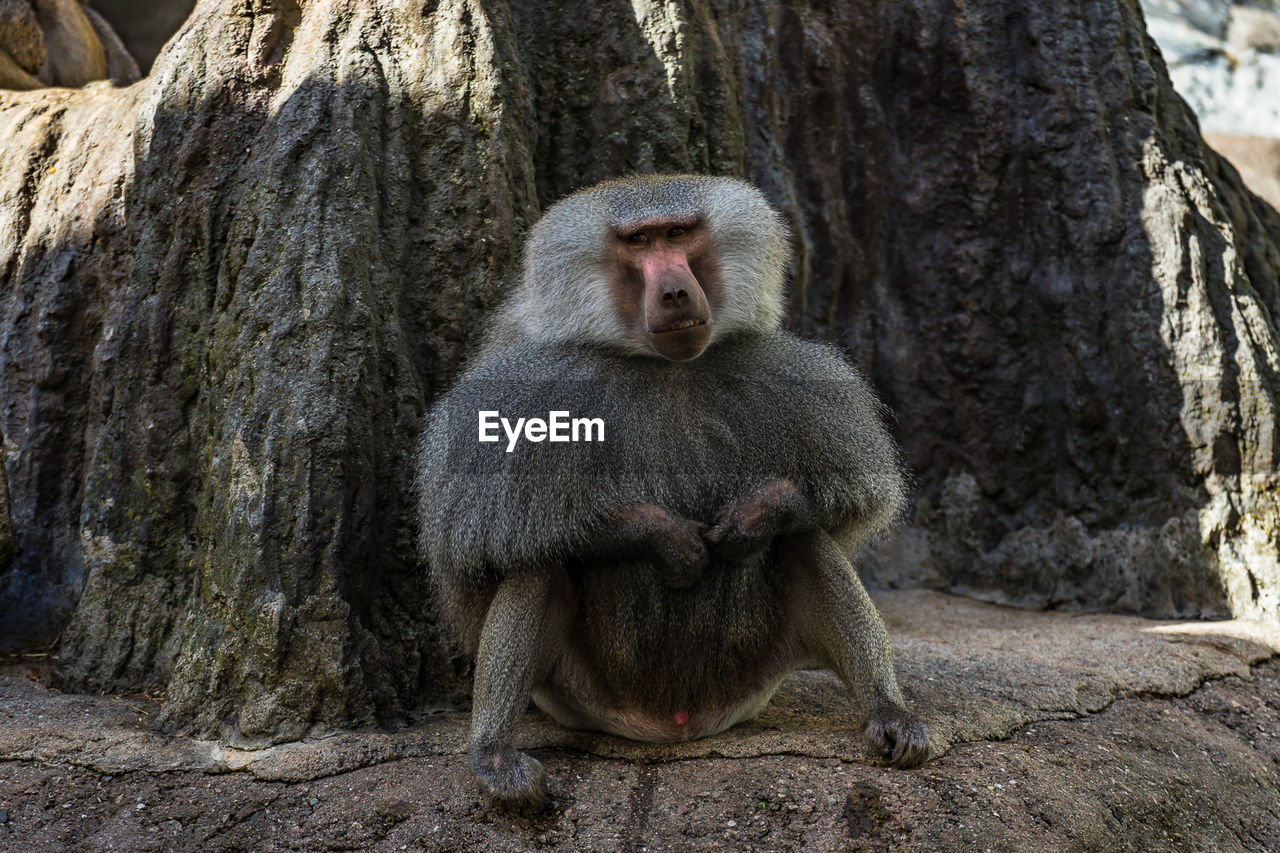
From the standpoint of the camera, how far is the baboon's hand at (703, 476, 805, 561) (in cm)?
281

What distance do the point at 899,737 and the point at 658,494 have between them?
882 millimetres

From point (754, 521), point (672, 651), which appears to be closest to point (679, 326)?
point (754, 521)

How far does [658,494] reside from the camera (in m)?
2.87

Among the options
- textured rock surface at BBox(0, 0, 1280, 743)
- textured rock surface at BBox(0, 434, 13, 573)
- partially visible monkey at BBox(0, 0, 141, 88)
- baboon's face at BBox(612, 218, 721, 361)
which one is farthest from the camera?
partially visible monkey at BBox(0, 0, 141, 88)

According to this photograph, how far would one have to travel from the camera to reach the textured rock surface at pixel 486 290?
129 inches

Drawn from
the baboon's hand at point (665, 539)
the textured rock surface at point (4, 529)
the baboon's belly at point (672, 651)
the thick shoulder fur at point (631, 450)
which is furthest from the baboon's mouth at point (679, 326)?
the textured rock surface at point (4, 529)

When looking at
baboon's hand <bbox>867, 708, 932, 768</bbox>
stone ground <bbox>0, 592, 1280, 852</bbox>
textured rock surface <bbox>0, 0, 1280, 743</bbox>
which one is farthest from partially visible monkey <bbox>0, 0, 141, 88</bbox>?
baboon's hand <bbox>867, 708, 932, 768</bbox>

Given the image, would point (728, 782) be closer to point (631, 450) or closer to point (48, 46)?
point (631, 450)

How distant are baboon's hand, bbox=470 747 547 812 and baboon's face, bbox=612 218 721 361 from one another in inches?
43.4

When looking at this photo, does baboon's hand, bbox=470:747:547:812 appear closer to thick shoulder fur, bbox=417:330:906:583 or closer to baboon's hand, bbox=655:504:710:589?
thick shoulder fur, bbox=417:330:906:583

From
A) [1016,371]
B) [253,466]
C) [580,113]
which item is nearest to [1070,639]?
[1016,371]

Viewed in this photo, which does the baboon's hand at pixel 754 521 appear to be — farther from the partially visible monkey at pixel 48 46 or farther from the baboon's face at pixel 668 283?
the partially visible monkey at pixel 48 46

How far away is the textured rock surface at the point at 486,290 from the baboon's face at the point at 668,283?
87cm

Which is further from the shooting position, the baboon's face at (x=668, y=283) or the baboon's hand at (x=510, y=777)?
the baboon's face at (x=668, y=283)
